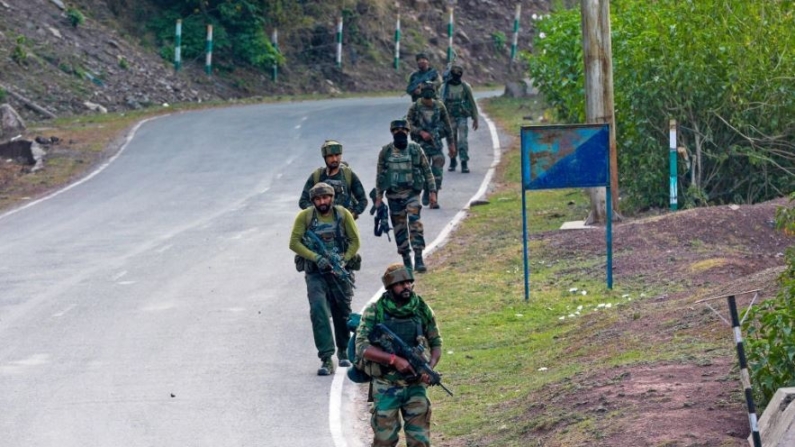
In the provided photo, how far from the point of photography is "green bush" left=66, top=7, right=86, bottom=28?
41184 millimetres

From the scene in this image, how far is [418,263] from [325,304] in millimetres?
5010

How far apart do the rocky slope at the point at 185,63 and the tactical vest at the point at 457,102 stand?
13.6 meters

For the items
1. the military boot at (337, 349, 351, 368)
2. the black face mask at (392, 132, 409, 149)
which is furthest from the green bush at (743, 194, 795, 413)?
the black face mask at (392, 132, 409, 149)

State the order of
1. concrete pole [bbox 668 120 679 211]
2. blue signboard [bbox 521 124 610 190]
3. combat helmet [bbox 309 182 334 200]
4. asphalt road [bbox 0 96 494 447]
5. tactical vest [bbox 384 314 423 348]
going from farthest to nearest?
concrete pole [bbox 668 120 679 211]
blue signboard [bbox 521 124 610 190]
combat helmet [bbox 309 182 334 200]
asphalt road [bbox 0 96 494 447]
tactical vest [bbox 384 314 423 348]

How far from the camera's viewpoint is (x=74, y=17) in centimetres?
4119

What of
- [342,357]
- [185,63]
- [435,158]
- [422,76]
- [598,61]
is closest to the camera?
[342,357]

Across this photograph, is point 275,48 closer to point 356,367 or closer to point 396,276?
point 356,367

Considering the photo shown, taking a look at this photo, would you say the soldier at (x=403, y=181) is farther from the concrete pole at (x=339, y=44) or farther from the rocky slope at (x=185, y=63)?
the concrete pole at (x=339, y=44)

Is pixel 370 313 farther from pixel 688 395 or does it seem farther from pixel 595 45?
pixel 595 45

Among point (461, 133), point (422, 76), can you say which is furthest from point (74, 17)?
point (422, 76)

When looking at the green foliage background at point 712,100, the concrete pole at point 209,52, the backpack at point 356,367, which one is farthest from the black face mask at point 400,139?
the concrete pole at point 209,52

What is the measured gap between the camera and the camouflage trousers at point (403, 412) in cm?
905

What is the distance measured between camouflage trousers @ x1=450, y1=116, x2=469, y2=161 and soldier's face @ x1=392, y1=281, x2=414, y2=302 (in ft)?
53.0

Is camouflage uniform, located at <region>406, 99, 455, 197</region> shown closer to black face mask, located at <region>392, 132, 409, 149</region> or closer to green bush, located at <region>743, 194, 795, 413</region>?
black face mask, located at <region>392, 132, 409, 149</region>
